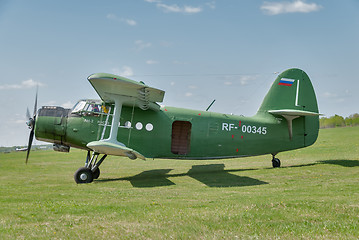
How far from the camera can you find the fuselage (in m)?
13.6

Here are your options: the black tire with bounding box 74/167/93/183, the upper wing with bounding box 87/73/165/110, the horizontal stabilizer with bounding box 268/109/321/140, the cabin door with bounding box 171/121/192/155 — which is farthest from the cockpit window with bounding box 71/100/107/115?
the horizontal stabilizer with bounding box 268/109/321/140

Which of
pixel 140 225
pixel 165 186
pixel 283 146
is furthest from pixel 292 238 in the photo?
pixel 283 146

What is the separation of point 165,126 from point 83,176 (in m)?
4.30

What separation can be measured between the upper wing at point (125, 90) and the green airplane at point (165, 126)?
0.04 metres

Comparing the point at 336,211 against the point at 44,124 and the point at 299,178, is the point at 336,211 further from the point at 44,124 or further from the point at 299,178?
the point at 44,124

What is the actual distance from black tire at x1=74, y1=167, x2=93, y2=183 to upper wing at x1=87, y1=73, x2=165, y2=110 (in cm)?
321

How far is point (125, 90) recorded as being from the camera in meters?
11.8

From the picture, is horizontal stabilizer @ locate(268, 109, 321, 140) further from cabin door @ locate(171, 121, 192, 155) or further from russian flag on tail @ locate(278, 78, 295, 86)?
cabin door @ locate(171, 121, 192, 155)

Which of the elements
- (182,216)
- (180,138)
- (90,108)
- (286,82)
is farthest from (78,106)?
(286,82)

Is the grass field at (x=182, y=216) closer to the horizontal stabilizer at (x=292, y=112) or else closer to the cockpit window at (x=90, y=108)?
the cockpit window at (x=90, y=108)

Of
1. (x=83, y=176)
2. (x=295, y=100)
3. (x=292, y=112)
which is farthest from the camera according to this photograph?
(x=295, y=100)

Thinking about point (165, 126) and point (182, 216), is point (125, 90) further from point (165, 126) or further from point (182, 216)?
point (182, 216)

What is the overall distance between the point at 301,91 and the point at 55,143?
12.9 metres

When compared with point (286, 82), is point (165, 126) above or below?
below
